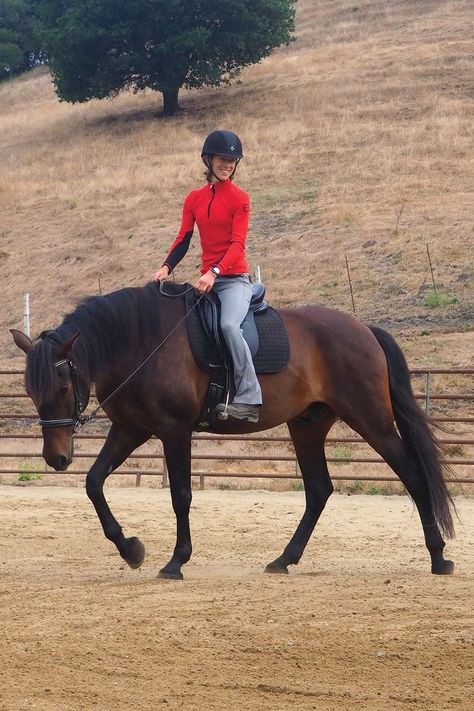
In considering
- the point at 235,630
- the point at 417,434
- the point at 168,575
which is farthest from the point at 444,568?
the point at 235,630

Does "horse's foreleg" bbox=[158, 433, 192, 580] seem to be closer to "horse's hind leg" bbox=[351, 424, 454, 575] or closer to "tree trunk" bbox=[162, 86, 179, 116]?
"horse's hind leg" bbox=[351, 424, 454, 575]

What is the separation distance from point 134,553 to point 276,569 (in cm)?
114

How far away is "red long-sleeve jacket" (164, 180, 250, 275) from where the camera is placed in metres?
7.64

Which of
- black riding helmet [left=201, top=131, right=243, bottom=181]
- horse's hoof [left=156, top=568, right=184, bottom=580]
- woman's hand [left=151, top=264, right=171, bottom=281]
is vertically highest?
black riding helmet [left=201, top=131, right=243, bottom=181]

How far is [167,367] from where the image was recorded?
294 inches

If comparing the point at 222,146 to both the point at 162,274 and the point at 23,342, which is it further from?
the point at 23,342

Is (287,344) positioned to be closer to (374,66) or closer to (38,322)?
(38,322)

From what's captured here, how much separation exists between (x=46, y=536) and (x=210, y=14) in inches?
1514

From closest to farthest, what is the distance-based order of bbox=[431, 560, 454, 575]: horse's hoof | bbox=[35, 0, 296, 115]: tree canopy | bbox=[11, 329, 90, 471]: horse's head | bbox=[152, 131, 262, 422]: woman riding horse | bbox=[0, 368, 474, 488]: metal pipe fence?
bbox=[11, 329, 90, 471]: horse's head, bbox=[152, 131, 262, 422]: woman riding horse, bbox=[431, 560, 454, 575]: horse's hoof, bbox=[0, 368, 474, 488]: metal pipe fence, bbox=[35, 0, 296, 115]: tree canopy

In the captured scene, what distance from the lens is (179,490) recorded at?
7.54 meters

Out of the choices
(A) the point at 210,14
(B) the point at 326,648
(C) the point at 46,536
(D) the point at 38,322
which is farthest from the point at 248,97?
(B) the point at 326,648

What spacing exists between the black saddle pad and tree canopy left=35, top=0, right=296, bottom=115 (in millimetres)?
37612

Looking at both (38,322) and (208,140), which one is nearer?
(208,140)

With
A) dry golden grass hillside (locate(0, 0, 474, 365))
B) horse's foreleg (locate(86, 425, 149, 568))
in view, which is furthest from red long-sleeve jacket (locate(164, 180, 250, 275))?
dry golden grass hillside (locate(0, 0, 474, 365))
